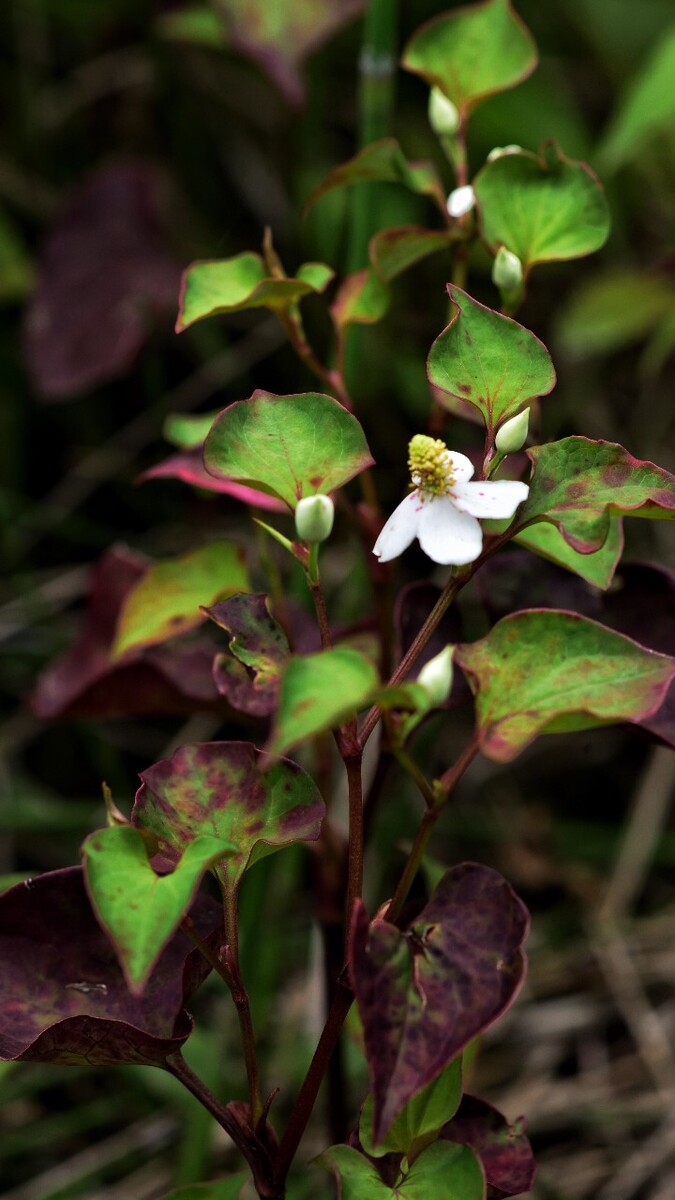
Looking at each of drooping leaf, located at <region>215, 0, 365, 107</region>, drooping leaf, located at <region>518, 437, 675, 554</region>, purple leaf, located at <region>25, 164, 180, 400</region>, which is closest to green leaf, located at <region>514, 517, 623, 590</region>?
drooping leaf, located at <region>518, 437, 675, 554</region>

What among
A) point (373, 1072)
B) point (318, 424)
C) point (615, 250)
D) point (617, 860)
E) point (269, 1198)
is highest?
point (318, 424)

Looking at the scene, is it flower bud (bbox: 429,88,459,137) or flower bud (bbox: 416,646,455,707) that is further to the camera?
flower bud (bbox: 429,88,459,137)

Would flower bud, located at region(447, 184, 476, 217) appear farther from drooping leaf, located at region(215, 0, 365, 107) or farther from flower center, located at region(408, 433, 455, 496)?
drooping leaf, located at region(215, 0, 365, 107)

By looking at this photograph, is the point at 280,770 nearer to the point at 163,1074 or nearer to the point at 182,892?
the point at 182,892

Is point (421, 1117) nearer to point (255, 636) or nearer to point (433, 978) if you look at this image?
point (433, 978)

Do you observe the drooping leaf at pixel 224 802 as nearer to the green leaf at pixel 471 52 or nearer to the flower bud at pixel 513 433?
the flower bud at pixel 513 433

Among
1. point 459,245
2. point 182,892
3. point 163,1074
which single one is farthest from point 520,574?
point 163,1074
